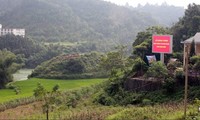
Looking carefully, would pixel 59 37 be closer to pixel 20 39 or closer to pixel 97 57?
pixel 20 39

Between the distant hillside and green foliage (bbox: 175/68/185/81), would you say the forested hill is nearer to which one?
the distant hillside

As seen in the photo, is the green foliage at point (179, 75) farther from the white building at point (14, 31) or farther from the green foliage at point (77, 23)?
the white building at point (14, 31)

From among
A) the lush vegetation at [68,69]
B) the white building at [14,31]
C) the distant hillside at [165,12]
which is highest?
the distant hillside at [165,12]

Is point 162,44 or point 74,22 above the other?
point 74,22

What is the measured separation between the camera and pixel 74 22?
89000 mm

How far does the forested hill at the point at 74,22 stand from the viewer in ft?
268

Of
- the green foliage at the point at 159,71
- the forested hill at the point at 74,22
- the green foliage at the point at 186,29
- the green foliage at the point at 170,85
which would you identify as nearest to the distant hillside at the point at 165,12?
the forested hill at the point at 74,22

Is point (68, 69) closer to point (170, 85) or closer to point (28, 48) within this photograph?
point (28, 48)

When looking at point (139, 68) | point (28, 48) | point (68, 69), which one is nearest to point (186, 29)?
point (139, 68)

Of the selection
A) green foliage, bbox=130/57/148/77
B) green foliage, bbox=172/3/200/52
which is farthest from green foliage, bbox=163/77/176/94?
green foliage, bbox=172/3/200/52

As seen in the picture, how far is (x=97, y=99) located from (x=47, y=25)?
62.1 m

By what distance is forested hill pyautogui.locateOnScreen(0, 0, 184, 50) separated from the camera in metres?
81.7

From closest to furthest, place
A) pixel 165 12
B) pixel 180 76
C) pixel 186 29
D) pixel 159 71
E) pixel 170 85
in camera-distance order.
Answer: pixel 170 85 < pixel 180 76 < pixel 159 71 < pixel 186 29 < pixel 165 12

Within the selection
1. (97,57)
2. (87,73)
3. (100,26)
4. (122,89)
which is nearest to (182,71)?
(122,89)
